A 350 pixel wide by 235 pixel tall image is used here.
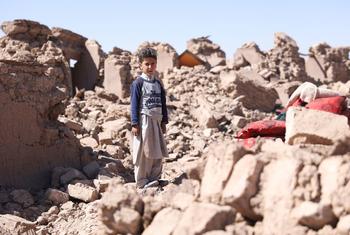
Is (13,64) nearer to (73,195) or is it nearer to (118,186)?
(73,195)

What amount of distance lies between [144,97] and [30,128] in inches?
66.9

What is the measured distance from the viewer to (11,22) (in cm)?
1030

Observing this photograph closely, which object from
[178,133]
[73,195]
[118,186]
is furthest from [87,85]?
→ [118,186]

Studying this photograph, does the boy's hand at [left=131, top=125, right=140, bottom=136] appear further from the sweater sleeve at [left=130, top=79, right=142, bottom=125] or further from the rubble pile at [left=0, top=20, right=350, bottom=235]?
the rubble pile at [left=0, top=20, right=350, bottom=235]

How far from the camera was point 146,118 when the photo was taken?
4891 millimetres

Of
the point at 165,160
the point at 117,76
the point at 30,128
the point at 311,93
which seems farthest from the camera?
the point at 117,76

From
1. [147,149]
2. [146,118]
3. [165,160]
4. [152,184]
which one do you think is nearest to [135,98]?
[146,118]

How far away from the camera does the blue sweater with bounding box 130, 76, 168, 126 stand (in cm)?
482

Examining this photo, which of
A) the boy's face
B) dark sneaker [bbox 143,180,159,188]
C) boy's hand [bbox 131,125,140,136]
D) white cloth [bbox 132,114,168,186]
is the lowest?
dark sneaker [bbox 143,180,159,188]

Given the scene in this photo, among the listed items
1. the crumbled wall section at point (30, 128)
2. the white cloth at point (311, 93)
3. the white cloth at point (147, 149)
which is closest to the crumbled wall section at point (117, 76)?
the crumbled wall section at point (30, 128)

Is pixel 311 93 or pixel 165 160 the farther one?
pixel 165 160

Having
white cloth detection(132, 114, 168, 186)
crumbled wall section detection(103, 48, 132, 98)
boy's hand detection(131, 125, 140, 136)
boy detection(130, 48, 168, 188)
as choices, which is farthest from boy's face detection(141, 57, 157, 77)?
crumbled wall section detection(103, 48, 132, 98)

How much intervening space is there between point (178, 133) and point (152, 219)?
20.0 feet

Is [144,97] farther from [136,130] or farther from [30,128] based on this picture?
[30,128]
